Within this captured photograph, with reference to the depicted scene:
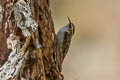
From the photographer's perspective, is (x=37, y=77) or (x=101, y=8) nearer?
(x=37, y=77)

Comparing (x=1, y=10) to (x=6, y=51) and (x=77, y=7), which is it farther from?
(x=77, y=7)

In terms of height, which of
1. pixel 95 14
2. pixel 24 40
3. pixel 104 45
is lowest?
pixel 104 45

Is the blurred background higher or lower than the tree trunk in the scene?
lower

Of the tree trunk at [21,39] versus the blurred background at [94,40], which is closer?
the tree trunk at [21,39]

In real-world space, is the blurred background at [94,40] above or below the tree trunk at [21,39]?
below

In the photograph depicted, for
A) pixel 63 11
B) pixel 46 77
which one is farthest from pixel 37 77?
pixel 63 11

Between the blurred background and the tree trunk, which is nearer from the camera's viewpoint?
the tree trunk
